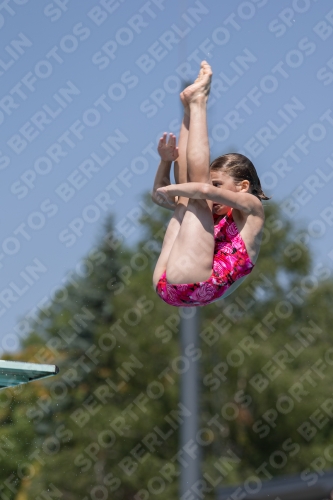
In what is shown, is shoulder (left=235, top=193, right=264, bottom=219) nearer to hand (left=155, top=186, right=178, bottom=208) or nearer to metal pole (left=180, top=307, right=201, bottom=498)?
hand (left=155, top=186, right=178, bottom=208)

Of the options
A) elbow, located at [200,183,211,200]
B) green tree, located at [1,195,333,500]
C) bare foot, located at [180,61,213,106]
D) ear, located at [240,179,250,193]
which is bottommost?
green tree, located at [1,195,333,500]

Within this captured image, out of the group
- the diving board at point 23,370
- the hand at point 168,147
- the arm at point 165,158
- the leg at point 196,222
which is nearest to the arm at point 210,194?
the leg at point 196,222

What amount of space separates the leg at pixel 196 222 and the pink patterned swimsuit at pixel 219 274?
0.06 m

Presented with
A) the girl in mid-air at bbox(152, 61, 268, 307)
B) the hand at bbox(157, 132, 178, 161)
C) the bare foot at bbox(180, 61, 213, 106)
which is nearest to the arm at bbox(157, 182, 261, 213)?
the girl in mid-air at bbox(152, 61, 268, 307)

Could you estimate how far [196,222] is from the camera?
4.75 meters

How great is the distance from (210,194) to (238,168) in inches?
20.4

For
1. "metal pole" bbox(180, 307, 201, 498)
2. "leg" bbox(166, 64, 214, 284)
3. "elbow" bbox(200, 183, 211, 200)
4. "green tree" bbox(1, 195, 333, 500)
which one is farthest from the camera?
"green tree" bbox(1, 195, 333, 500)

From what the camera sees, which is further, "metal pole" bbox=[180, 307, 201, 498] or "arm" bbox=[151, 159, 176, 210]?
"metal pole" bbox=[180, 307, 201, 498]

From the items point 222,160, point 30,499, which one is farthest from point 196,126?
point 30,499

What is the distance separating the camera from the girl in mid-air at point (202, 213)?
185 inches

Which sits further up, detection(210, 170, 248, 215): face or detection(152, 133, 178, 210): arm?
detection(210, 170, 248, 215): face

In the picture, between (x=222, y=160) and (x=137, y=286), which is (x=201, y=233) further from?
(x=137, y=286)

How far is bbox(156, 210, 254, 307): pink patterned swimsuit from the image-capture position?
4840 mm

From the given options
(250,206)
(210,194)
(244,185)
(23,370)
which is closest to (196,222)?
(210,194)
